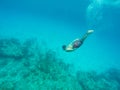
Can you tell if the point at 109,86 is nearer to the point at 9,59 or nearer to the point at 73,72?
the point at 73,72

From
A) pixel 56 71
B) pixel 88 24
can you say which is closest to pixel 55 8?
pixel 88 24

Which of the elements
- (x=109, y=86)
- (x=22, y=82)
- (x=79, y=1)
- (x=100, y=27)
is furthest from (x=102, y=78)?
(x=100, y=27)

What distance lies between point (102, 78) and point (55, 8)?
2960 cm

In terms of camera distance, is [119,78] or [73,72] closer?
[73,72]

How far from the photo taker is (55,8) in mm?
41375

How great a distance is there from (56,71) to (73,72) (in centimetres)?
205

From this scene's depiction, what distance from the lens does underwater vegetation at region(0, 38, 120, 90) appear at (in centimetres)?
982

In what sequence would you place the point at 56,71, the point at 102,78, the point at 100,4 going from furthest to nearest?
1. the point at 100,4
2. the point at 102,78
3. the point at 56,71

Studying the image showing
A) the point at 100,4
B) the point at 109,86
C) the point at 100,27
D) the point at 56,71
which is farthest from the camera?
the point at 100,27

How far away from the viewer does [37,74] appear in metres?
10.5

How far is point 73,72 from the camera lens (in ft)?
42.5

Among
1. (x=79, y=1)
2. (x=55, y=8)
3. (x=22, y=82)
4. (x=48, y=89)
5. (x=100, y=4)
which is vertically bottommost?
(x=48, y=89)

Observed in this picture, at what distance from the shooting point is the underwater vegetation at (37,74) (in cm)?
982

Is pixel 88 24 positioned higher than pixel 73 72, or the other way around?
pixel 88 24
